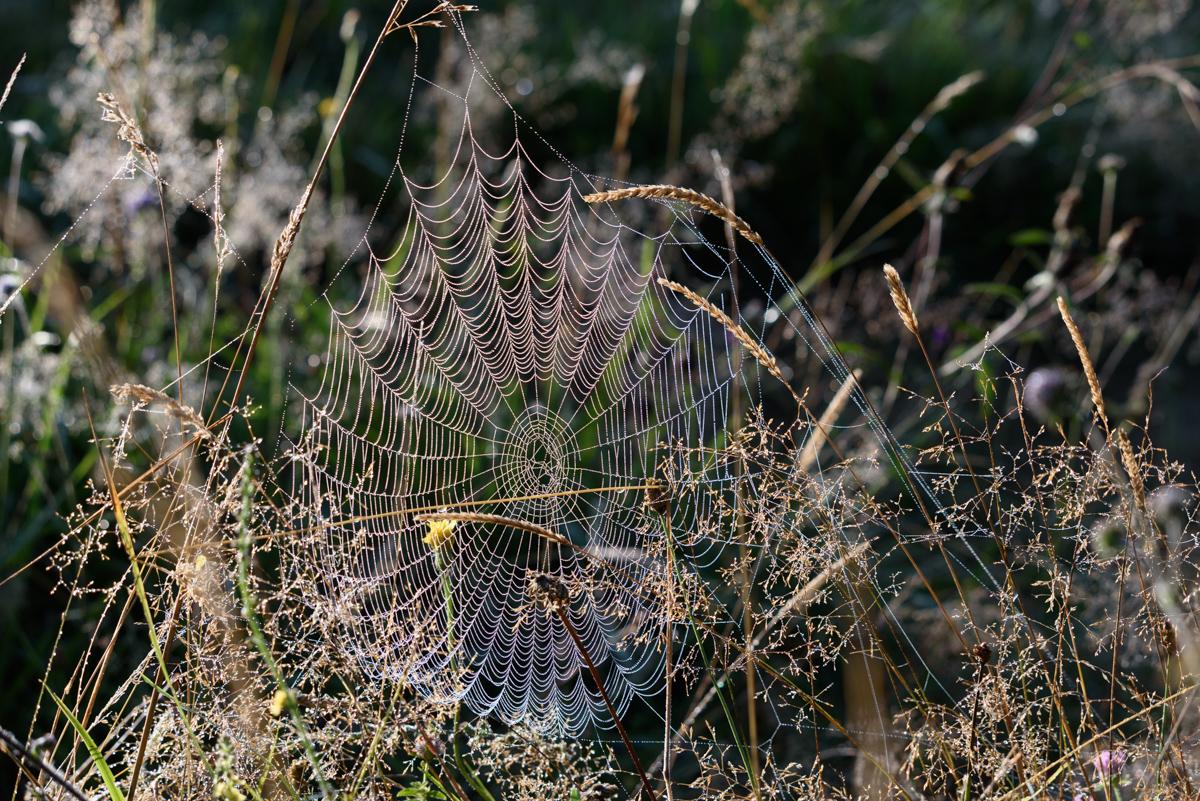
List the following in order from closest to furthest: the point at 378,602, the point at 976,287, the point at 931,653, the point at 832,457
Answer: the point at 378,602 < the point at 931,653 < the point at 976,287 < the point at 832,457

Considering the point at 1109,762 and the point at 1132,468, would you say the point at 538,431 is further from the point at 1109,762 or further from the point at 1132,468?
the point at 1132,468

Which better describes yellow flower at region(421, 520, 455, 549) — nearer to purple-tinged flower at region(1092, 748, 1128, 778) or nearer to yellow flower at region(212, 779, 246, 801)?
yellow flower at region(212, 779, 246, 801)

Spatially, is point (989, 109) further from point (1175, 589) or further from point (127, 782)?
point (127, 782)

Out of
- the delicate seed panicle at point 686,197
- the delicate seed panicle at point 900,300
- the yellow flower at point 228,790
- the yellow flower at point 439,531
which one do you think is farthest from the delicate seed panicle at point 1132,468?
the yellow flower at point 228,790

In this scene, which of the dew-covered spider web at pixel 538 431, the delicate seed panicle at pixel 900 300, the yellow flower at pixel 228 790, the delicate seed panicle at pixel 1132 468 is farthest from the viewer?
the dew-covered spider web at pixel 538 431

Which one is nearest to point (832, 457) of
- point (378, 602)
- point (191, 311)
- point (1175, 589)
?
point (378, 602)

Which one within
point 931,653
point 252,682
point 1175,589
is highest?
point 1175,589

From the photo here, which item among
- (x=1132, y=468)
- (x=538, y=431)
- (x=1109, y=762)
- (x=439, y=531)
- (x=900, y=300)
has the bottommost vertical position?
(x=538, y=431)

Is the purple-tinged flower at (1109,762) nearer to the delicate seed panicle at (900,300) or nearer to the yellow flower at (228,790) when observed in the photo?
the delicate seed panicle at (900,300)

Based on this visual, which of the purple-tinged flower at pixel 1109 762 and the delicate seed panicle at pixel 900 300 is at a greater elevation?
the delicate seed panicle at pixel 900 300

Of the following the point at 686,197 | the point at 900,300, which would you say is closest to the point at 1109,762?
the point at 900,300

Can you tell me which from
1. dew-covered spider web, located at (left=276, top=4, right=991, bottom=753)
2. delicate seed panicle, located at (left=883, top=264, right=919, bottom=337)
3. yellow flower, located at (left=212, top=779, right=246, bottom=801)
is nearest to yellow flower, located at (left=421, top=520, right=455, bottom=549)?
yellow flower, located at (left=212, top=779, right=246, bottom=801)
